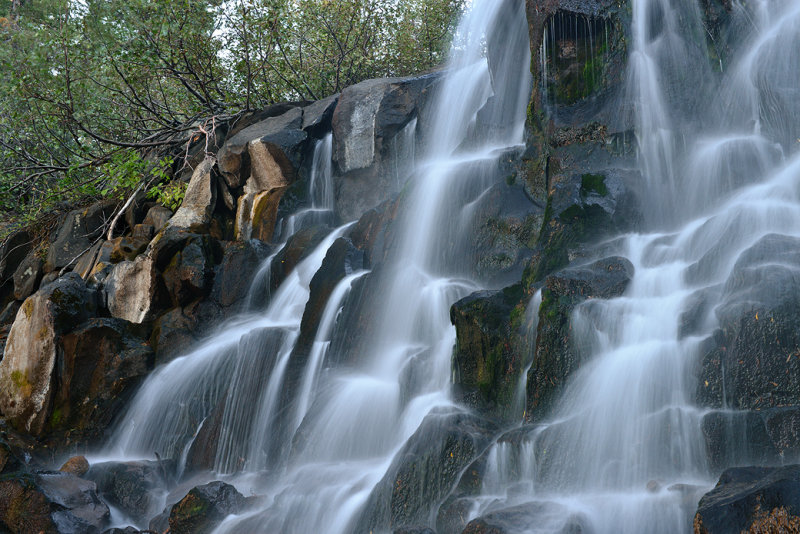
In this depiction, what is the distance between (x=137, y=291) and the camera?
11586 mm

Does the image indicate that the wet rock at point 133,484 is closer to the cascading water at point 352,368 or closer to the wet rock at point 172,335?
the cascading water at point 352,368

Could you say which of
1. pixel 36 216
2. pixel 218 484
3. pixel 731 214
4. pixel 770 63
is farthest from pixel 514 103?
pixel 36 216

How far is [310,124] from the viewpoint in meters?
13.4

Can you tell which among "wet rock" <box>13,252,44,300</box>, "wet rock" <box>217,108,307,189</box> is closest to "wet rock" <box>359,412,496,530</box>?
"wet rock" <box>217,108,307,189</box>

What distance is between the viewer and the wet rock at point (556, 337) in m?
5.92

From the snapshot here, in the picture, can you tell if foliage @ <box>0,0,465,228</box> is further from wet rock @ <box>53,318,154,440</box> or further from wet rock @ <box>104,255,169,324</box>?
wet rock @ <box>53,318,154,440</box>

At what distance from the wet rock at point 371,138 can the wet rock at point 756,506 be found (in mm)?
8919

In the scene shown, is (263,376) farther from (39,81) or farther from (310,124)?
(39,81)

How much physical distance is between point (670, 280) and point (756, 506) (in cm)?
321

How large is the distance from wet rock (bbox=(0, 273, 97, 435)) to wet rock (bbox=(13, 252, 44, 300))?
16.0 feet

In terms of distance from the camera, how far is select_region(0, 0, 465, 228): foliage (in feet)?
44.9

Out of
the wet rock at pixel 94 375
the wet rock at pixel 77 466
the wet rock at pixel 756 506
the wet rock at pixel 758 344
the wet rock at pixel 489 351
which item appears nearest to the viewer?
the wet rock at pixel 756 506

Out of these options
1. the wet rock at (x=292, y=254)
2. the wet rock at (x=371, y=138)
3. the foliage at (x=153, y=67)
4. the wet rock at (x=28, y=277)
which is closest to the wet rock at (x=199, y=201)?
the foliage at (x=153, y=67)

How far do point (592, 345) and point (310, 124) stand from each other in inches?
346
